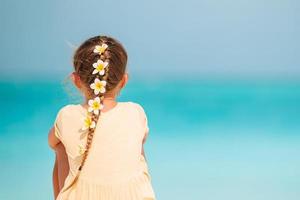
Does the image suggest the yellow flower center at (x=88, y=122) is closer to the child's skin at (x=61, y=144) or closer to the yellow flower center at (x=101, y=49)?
the child's skin at (x=61, y=144)

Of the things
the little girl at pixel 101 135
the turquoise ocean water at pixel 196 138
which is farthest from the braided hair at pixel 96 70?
the turquoise ocean water at pixel 196 138

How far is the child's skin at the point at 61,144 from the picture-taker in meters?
1.33

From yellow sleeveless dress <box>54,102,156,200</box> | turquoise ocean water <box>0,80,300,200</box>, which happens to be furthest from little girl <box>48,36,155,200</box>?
turquoise ocean water <box>0,80,300,200</box>

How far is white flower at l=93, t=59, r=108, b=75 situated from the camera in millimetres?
1286

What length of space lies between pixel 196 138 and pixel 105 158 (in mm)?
1995

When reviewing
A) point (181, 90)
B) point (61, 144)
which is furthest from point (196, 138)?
point (61, 144)

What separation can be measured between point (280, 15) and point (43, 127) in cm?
302

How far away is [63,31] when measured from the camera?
17.1 feet

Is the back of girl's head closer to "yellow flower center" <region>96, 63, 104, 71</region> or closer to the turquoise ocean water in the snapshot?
"yellow flower center" <region>96, 63, 104, 71</region>

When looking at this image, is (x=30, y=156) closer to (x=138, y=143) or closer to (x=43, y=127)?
(x=43, y=127)

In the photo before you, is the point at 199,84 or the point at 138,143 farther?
the point at 199,84

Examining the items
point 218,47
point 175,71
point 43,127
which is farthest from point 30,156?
point 218,47

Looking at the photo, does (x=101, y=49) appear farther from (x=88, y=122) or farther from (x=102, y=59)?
(x=88, y=122)

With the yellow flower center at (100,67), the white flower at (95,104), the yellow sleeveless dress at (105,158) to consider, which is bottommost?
the yellow sleeveless dress at (105,158)
